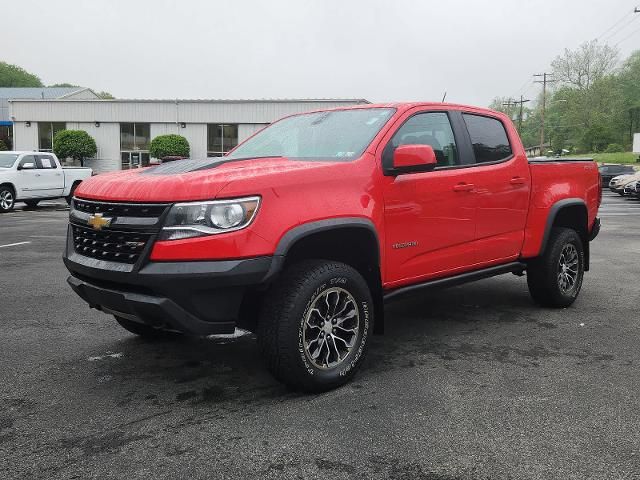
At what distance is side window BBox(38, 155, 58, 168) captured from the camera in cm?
1903

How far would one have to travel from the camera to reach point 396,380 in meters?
3.94

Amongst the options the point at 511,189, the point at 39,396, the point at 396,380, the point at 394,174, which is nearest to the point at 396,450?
the point at 396,380

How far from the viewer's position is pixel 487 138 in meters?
5.21

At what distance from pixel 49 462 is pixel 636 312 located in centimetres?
519

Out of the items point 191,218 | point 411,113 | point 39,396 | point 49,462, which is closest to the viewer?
point 49,462

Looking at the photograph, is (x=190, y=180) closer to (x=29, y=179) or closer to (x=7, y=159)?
Result: (x=29, y=179)

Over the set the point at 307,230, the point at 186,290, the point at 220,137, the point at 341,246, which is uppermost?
the point at 220,137

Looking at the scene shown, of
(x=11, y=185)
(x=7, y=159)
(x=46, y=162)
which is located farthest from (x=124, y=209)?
(x=46, y=162)

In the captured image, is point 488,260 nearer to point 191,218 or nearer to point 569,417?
point 569,417

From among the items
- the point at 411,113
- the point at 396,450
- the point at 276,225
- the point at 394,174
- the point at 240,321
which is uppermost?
the point at 411,113

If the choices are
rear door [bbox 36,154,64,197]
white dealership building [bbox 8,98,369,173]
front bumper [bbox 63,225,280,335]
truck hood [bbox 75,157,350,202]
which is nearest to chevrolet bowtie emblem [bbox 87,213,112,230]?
truck hood [bbox 75,157,350,202]

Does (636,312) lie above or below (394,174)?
below

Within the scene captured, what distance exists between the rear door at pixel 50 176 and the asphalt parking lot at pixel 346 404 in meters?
14.6

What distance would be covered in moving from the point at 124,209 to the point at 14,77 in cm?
12814
